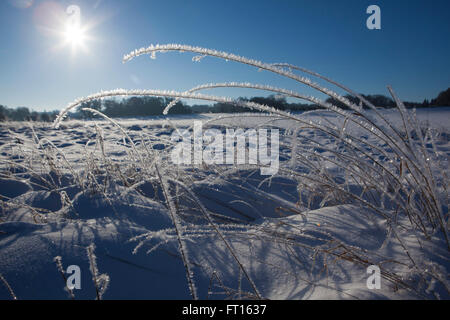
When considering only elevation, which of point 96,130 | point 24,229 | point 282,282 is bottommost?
point 282,282

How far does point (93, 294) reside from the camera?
591 millimetres

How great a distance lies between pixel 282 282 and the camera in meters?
0.68

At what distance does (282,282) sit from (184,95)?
0.59m

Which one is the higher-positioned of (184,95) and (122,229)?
(184,95)

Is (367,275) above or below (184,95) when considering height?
below
